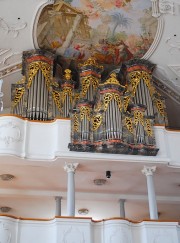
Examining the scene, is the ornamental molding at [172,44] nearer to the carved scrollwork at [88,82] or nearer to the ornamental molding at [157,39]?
the ornamental molding at [157,39]

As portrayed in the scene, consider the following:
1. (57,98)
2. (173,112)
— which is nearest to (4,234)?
(57,98)

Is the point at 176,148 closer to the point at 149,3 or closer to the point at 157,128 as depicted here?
the point at 157,128

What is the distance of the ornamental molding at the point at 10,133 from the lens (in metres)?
13.6

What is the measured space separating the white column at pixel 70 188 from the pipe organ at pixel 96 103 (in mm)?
630

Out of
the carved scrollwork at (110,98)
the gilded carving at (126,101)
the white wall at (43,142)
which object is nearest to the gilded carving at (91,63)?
the gilded carving at (126,101)

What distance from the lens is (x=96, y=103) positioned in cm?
1483

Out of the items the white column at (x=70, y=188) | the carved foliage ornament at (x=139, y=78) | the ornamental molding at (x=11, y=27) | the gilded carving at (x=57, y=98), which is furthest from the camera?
the carved foliage ornament at (x=139, y=78)

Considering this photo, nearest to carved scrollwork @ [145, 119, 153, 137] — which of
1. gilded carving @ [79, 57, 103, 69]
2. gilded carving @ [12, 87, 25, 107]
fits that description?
gilded carving @ [79, 57, 103, 69]

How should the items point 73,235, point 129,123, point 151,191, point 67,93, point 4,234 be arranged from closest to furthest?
point 4,234 → point 73,235 → point 151,191 → point 129,123 → point 67,93

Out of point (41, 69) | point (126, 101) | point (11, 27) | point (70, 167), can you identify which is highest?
point (11, 27)

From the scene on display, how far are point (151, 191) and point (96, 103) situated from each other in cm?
340

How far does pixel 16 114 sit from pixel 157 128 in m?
4.80

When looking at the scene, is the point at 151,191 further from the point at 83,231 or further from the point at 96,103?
the point at 96,103

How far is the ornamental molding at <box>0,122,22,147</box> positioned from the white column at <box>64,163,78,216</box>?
1.76 meters
